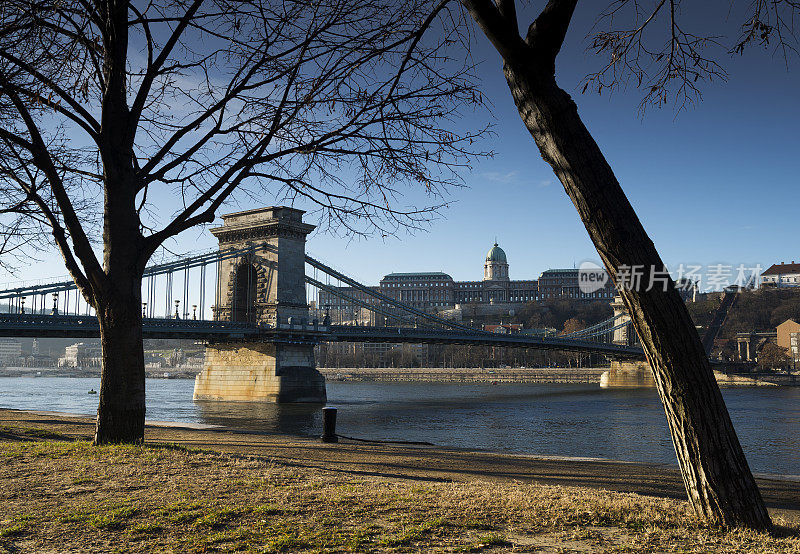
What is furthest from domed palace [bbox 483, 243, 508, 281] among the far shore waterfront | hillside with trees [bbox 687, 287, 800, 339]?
the far shore waterfront

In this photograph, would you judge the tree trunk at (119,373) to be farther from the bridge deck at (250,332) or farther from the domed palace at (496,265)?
the domed palace at (496,265)

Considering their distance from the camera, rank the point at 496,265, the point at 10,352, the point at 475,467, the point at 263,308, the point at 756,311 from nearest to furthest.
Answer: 1. the point at 475,467
2. the point at 263,308
3. the point at 756,311
4. the point at 496,265
5. the point at 10,352

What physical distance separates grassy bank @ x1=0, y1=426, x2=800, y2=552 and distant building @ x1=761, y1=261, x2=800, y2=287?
426ft

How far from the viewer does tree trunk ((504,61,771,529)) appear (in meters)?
4.22

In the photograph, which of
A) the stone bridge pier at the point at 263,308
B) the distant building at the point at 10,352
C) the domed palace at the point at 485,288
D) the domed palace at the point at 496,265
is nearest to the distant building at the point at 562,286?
the domed palace at the point at 485,288

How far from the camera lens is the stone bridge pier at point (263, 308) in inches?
1372

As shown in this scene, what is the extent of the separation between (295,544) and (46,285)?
31.7m

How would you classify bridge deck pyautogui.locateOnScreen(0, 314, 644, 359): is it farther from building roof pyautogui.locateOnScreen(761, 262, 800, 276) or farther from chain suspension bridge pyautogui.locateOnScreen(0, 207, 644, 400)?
building roof pyautogui.locateOnScreen(761, 262, 800, 276)

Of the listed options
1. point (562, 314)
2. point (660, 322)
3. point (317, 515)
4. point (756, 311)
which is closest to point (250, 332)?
point (317, 515)

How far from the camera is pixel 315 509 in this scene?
4469 millimetres

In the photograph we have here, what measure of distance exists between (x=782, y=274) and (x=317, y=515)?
140 meters

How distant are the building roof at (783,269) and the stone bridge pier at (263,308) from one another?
114 m

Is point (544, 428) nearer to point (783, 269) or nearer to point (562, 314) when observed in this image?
point (562, 314)

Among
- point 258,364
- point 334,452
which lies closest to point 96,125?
point 334,452
